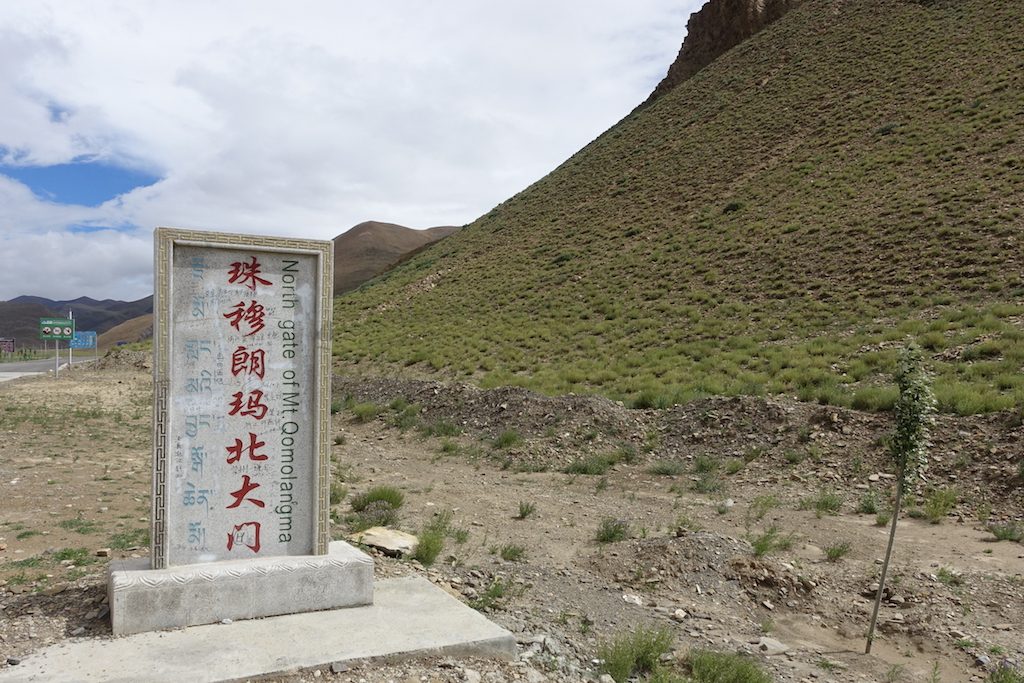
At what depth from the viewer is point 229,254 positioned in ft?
18.8

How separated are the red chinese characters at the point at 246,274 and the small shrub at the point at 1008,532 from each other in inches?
363

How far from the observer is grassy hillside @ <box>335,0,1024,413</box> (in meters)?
19.6

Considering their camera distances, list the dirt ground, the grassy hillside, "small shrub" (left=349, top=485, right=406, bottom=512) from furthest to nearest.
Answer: the grassy hillside → "small shrub" (left=349, top=485, right=406, bottom=512) → the dirt ground

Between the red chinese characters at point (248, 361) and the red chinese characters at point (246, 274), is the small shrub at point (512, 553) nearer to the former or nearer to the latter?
the red chinese characters at point (248, 361)

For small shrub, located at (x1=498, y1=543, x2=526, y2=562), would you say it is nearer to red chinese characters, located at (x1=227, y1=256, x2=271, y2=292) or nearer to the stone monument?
the stone monument

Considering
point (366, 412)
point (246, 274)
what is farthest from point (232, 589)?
point (366, 412)

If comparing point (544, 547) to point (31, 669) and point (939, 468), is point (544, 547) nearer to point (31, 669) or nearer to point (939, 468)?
point (31, 669)

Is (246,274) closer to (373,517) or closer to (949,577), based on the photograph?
(373,517)

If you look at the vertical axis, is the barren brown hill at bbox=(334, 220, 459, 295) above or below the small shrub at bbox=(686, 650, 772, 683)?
above

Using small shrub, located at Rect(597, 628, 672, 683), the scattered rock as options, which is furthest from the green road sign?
small shrub, located at Rect(597, 628, 672, 683)

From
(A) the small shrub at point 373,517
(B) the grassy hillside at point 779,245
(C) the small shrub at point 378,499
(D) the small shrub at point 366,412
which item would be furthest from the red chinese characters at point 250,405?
(D) the small shrub at point 366,412

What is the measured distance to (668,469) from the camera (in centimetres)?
1312

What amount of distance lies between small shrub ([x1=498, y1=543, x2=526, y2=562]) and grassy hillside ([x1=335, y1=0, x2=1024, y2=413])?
8605 mm

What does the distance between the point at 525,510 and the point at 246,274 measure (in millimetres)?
5768
